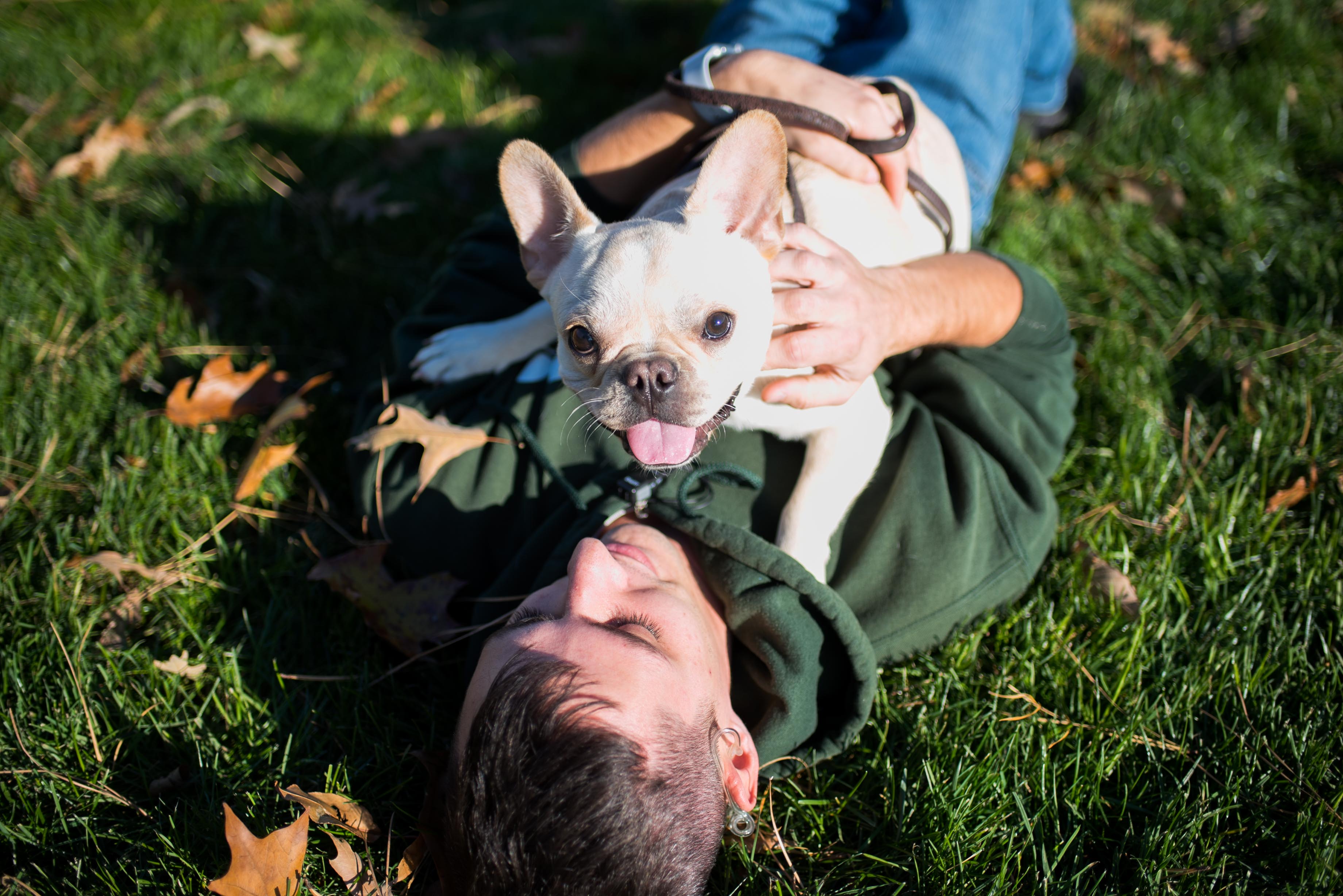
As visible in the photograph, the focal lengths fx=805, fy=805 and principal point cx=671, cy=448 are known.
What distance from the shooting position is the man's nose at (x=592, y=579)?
180cm

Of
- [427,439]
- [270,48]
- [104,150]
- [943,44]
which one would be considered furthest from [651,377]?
[270,48]

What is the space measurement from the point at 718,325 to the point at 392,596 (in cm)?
127

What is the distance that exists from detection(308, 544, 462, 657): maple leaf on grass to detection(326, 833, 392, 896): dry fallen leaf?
56 cm

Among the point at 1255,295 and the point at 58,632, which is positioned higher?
the point at 1255,295

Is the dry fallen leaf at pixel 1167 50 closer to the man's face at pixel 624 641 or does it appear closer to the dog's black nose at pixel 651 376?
the dog's black nose at pixel 651 376

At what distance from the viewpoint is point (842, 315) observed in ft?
6.79

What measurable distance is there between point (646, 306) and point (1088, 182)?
9.88 feet

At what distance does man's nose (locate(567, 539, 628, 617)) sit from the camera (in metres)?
1.80

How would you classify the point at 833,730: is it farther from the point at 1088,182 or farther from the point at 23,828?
the point at 1088,182

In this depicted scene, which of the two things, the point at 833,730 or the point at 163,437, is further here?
the point at 163,437

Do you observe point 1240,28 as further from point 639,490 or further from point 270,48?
point 270,48

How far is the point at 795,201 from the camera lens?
7.54ft

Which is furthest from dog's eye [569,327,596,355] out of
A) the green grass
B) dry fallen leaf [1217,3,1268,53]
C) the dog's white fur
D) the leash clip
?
dry fallen leaf [1217,3,1268,53]

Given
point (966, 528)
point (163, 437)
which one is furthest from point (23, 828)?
point (966, 528)
